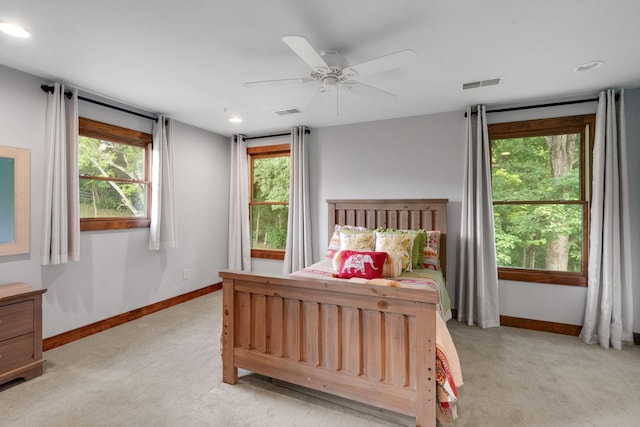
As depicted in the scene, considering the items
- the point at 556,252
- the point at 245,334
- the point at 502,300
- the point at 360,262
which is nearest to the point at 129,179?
the point at 245,334

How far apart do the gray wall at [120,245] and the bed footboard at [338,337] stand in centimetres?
188

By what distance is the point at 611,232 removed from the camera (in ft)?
9.66

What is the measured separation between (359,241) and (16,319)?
2916 mm

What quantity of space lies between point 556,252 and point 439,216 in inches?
50.2

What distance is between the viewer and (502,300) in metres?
3.52

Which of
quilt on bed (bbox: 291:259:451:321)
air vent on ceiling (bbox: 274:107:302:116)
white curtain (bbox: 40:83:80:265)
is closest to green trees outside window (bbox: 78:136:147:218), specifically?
white curtain (bbox: 40:83:80:265)

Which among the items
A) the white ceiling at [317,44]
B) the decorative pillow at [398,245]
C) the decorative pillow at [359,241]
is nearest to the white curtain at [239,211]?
Result: the white ceiling at [317,44]

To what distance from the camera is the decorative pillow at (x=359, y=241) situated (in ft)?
10.8

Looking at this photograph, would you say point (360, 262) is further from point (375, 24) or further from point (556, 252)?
point (556, 252)

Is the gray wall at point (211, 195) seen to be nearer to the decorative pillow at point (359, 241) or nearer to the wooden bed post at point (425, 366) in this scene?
the decorative pillow at point (359, 241)

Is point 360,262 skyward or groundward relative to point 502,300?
skyward

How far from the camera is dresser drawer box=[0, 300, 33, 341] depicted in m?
2.21

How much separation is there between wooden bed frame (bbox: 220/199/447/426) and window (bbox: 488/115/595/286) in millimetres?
2363

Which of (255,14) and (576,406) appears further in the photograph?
(576,406)
